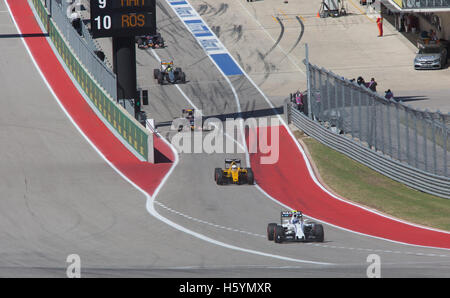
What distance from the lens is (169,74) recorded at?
48.2m

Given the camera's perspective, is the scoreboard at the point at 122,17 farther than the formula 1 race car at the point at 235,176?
Yes

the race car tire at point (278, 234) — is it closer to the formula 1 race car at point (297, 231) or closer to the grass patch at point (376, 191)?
the formula 1 race car at point (297, 231)

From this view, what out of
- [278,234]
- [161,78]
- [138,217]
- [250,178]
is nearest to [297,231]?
[278,234]

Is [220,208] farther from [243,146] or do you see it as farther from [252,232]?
[243,146]

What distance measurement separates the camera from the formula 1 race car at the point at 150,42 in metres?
54.5

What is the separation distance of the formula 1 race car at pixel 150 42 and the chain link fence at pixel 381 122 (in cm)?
1796

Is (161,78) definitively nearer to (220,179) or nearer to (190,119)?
(190,119)

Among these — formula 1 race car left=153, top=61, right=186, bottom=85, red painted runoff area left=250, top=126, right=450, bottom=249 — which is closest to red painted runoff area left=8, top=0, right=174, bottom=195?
red painted runoff area left=250, top=126, right=450, bottom=249

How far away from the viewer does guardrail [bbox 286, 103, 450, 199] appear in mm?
28078

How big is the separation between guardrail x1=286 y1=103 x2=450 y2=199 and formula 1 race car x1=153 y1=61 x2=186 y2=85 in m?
9.40

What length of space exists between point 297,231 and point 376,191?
922 cm

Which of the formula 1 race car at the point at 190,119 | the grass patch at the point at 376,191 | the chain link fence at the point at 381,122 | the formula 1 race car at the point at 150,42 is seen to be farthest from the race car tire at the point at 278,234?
the formula 1 race car at the point at 150,42

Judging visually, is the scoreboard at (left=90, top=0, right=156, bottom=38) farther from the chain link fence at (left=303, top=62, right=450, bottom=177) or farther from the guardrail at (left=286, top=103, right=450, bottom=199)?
the guardrail at (left=286, top=103, right=450, bottom=199)

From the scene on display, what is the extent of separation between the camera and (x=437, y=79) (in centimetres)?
4919
